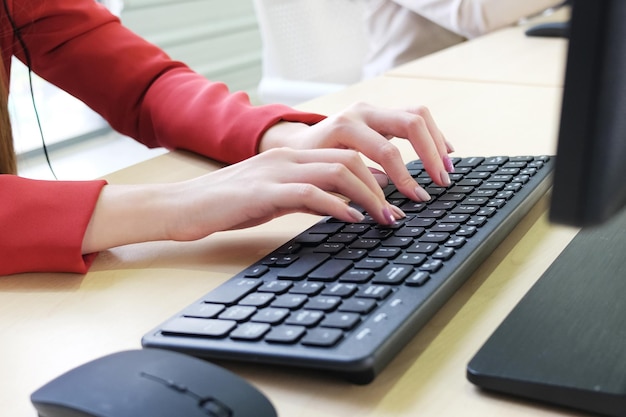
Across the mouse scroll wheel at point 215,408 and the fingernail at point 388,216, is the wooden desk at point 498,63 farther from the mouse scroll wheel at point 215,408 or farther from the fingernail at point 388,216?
the mouse scroll wheel at point 215,408

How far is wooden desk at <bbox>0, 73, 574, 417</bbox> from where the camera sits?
42cm

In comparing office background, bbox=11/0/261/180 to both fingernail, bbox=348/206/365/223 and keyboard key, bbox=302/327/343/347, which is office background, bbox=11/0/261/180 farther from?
keyboard key, bbox=302/327/343/347

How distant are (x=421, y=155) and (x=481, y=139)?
0.65 feet

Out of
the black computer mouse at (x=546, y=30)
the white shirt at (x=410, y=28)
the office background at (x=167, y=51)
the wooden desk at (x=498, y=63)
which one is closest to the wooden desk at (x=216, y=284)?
the wooden desk at (x=498, y=63)

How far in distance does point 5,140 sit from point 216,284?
0.35m

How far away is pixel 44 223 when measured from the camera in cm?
62

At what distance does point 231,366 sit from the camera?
17.9 inches

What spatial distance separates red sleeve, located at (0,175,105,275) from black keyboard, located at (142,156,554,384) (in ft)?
0.51

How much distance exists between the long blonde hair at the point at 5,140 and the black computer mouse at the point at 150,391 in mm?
441

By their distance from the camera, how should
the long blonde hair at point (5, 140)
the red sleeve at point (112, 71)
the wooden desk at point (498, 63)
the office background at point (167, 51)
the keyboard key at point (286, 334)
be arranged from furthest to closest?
the office background at point (167, 51) < the wooden desk at point (498, 63) < the red sleeve at point (112, 71) < the long blonde hair at point (5, 140) < the keyboard key at point (286, 334)

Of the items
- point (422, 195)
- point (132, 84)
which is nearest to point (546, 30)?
point (132, 84)

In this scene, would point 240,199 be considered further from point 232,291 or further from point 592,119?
point 592,119

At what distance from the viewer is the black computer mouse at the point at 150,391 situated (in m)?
0.36

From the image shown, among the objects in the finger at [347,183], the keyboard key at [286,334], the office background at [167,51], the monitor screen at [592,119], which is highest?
the monitor screen at [592,119]
